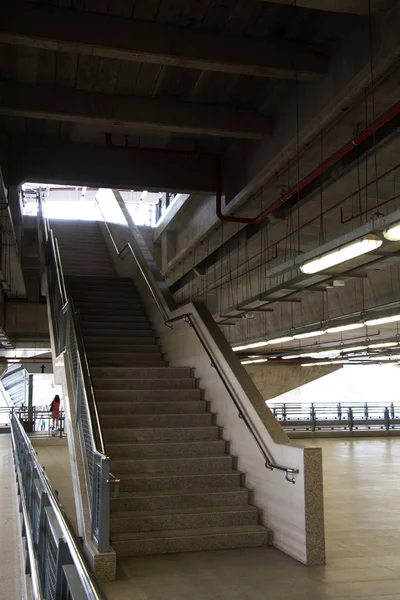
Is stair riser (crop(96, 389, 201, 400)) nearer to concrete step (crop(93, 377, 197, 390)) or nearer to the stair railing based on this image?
concrete step (crop(93, 377, 197, 390))

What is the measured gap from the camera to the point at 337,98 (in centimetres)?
634

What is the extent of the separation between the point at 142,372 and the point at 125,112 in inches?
143

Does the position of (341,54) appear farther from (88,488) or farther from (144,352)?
(144,352)

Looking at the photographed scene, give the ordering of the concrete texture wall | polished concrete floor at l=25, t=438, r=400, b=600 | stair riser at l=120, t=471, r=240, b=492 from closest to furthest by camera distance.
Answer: polished concrete floor at l=25, t=438, r=400, b=600, stair riser at l=120, t=471, r=240, b=492, the concrete texture wall

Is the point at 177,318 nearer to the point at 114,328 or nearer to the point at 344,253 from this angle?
the point at 114,328

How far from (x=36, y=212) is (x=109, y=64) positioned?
12078 mm

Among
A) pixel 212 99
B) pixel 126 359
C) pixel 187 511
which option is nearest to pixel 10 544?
pixel 187 511

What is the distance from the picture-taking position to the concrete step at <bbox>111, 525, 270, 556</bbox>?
18.6ft

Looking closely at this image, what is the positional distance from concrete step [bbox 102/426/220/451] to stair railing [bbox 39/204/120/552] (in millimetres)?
468

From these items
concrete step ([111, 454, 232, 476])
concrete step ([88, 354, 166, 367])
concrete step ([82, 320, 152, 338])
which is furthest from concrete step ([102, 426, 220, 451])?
concrete step ([82, 320, 152, 338])

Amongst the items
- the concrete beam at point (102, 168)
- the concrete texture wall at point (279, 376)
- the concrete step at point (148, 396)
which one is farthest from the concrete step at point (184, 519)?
the concrete texture wall at point (279, 376)

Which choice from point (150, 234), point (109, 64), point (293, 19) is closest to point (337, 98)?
point (293, 19)

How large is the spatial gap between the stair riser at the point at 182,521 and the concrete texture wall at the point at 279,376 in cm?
2032

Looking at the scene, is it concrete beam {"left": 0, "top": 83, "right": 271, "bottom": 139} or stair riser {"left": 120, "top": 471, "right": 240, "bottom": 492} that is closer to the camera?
stair riser {"left": 120, "top": 471, "right": 240, "bottom": 492}
